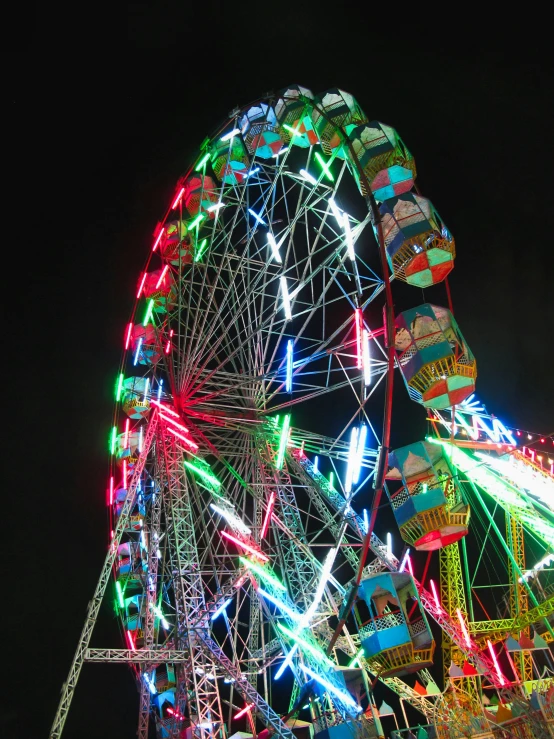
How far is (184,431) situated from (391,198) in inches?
251

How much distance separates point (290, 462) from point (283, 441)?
1035 millimetres

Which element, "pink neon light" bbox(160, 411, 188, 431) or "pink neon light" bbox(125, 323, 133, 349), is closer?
"pink neon light" bbox(160, 411, 188, 431)

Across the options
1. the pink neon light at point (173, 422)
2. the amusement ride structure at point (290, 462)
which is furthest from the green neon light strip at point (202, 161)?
the pink neon light at point (173, 422)

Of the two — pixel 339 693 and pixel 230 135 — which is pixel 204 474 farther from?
pixel 230 135

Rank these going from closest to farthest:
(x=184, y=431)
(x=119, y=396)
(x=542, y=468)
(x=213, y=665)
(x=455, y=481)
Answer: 1. (x=455, y=481)
2. (x=213, y=665)
3. (x=184, y=431)
4. (x=119, y=396)
5. (x=542, y=468)

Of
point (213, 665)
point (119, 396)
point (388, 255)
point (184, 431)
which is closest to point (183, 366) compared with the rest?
point (184, 431)

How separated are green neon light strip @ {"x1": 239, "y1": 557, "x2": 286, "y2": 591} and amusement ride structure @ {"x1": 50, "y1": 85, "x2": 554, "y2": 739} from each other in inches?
3.3

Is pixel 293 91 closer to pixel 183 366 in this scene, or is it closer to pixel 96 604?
pixel 183 366

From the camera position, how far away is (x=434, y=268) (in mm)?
12633

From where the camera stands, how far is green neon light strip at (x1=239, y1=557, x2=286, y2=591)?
526 inches

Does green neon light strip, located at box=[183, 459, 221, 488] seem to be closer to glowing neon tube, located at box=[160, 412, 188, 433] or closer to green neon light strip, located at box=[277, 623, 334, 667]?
glowing neon tube, located at box=[160, 412, 188, 433]

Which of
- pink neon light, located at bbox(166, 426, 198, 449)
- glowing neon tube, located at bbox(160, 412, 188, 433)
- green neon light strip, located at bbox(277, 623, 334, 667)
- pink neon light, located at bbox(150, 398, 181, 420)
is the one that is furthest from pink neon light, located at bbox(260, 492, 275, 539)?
pink neon light, located at bbox(150, 398, 181, 420)

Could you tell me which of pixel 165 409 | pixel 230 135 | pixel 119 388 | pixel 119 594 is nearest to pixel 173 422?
pixel 165 409

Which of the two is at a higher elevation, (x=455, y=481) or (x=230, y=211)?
(x=230, y=211)
